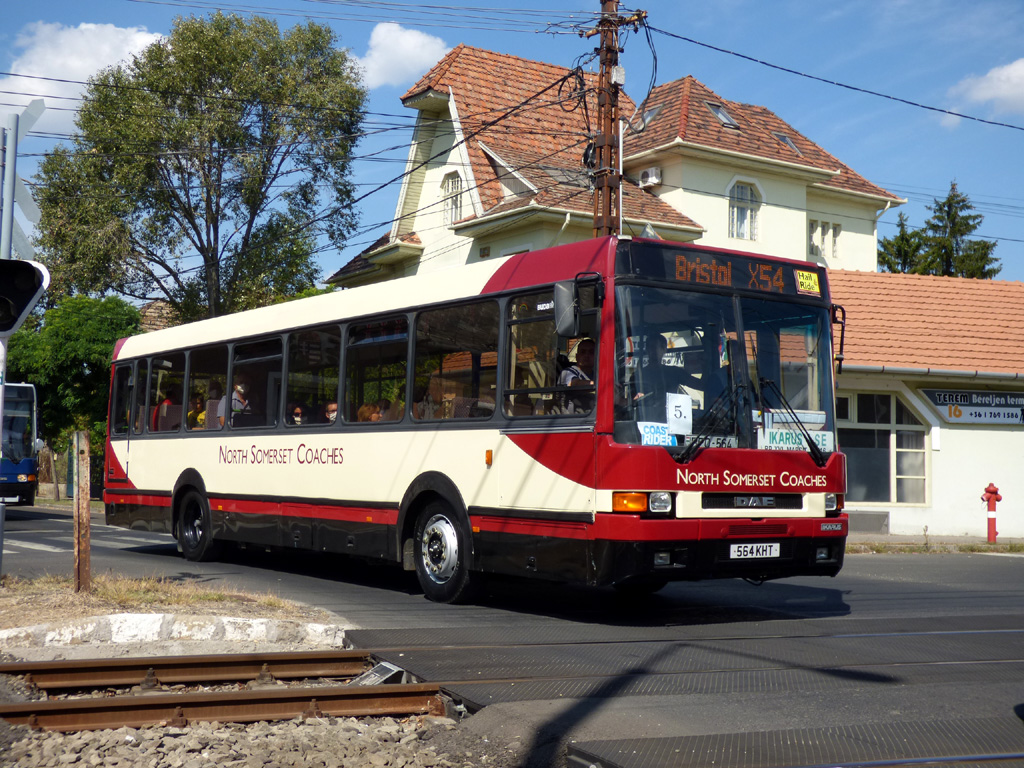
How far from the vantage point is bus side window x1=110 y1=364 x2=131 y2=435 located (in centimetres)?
1667

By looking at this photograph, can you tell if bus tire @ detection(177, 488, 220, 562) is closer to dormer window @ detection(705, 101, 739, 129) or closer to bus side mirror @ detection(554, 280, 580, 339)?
bus side mirror @ detection(554, 280, 580, 339)

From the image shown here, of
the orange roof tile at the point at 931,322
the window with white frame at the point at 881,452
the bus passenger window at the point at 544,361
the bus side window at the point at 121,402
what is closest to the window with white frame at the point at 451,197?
the orange roof tile at the point at 931,322

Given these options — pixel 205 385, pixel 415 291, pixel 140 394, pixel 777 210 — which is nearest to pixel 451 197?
pixel 777 210

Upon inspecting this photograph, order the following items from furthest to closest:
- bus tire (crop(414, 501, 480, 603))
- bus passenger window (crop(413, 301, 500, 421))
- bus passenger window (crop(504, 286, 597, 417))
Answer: bus tire (crop(414, 501, 480, 603)), bus passenger window (crop(413, 301, 500, 421)), bus passenger window (crop(504, 286, 597, 417))

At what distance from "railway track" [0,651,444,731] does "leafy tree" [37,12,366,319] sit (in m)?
28.2

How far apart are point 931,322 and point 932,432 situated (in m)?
2.42

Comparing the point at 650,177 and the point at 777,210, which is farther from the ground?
the point at 650,177

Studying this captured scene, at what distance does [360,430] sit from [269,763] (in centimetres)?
669

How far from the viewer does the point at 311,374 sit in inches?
496

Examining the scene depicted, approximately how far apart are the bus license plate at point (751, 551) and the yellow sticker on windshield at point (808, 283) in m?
2.31

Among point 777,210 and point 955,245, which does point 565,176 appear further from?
point 955,245

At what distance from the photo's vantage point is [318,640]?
8.52m

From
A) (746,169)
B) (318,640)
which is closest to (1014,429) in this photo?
(746,169)

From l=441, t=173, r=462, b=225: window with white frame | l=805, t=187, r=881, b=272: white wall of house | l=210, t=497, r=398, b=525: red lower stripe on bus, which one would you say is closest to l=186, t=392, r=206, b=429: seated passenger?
l=210, t=497, r=398, b=525: red lower stripe on bus
